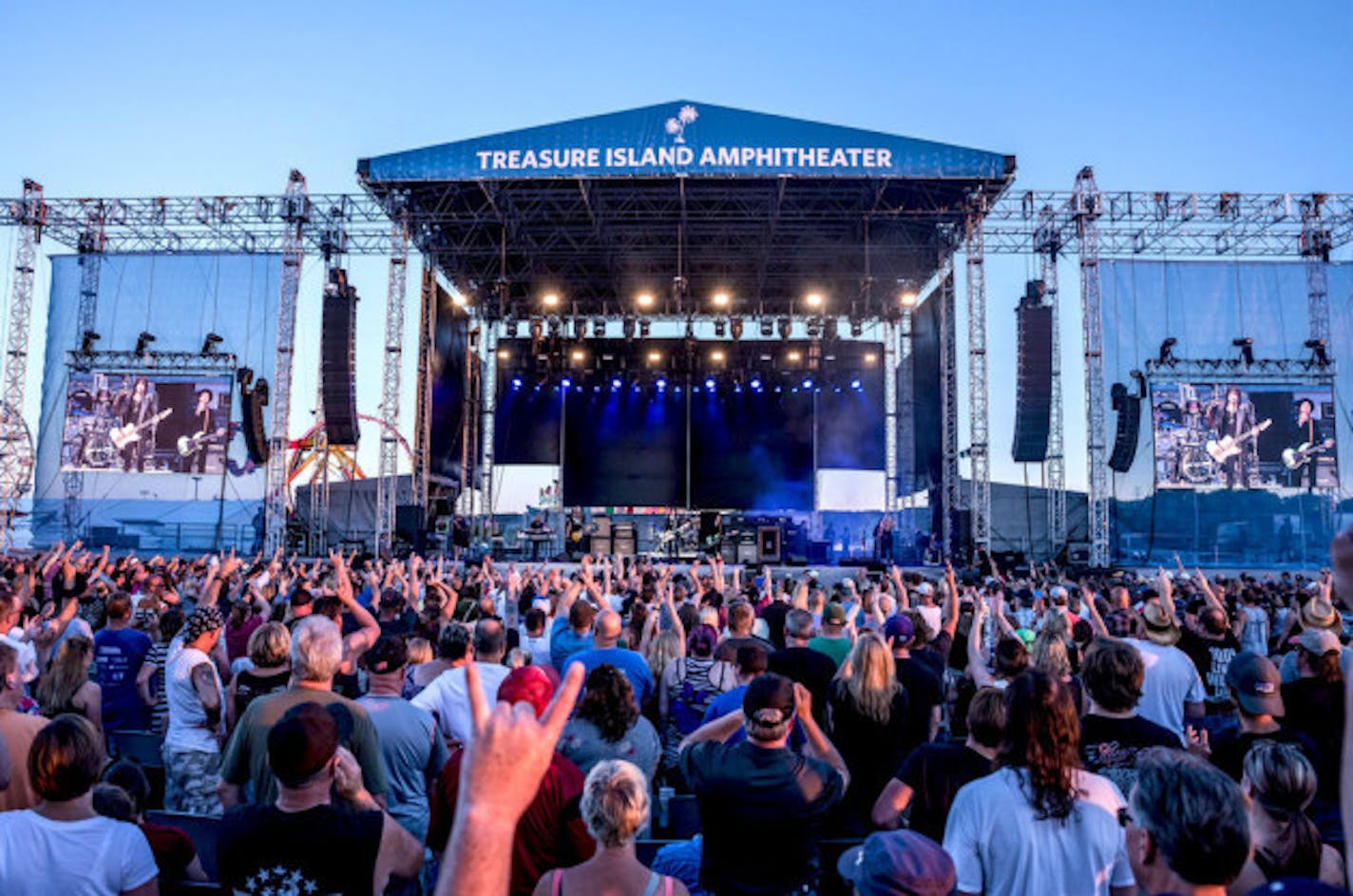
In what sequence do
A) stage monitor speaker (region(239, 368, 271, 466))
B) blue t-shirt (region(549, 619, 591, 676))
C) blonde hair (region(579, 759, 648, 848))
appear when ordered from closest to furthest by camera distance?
blonde hair (region(579, 759, 648, 848)) < blue t-shirt (region(549, 619, 591, 676)) < stage monitor speaker (region(239, 368, 271, 466))

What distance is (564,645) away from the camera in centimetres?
568

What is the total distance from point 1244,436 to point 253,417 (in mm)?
23474

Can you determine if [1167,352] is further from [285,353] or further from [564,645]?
[564,645]

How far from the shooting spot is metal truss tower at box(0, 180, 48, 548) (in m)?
20.3

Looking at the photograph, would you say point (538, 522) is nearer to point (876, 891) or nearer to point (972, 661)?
point (972, 661)

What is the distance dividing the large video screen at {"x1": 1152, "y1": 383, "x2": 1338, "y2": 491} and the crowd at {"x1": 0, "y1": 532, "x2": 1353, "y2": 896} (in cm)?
1803

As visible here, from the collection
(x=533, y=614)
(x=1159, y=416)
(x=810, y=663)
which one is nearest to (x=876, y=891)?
(x=810, y=663)

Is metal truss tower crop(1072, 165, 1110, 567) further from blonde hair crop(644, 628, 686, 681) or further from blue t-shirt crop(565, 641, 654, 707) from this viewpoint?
blue t-shirt crop(565, 641, 654, 707)

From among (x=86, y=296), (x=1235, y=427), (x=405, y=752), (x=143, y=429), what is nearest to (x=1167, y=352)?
(x=1235, y=427)

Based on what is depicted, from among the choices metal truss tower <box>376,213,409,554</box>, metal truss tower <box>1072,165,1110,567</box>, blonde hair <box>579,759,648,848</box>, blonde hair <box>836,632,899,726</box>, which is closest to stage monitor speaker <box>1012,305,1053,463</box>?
metal truss tower <box>1072,165,1110,567</box>

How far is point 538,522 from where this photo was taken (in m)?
22.9

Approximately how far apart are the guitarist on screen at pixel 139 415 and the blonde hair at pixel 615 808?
76.9ft

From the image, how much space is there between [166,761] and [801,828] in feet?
10.6

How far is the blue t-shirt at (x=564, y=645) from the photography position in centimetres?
566
